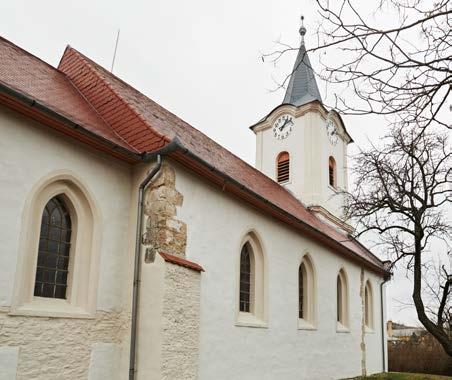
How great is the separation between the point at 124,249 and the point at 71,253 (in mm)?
961

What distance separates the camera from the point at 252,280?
1080 centimetres

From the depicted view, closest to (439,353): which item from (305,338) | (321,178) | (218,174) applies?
(321,178)

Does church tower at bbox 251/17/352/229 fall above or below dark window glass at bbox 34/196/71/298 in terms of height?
above

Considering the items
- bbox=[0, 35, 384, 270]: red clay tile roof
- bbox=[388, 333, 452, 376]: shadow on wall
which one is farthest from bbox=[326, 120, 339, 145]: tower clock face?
bbox=[0, 35, 384, 270]: red clay tile roof

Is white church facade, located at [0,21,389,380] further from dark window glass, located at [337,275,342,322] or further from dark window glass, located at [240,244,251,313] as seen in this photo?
dark window glass, located at [337,275,342,322]

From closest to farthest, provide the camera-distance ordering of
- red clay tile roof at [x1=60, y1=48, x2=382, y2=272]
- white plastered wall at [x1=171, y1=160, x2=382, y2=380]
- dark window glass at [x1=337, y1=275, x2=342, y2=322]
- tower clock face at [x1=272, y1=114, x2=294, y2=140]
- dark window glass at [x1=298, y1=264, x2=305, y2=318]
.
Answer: white plastered wall at [x1=171, y1=160, x2=382, y2=380]
red clay tile roof at [x1=60, y1=48, x2=382, y2=272]
dark window glass at [x1=298, y1=264, x2=305, y2=318]
dark window glass at [x1=337, y1=275, x2=342, y2=322]
tower clock face at [x1=272, y1=114, x2=294, y2=140]

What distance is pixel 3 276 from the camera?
20.0 feet

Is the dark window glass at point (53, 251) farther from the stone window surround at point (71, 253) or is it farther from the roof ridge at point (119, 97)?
the roof ridge at point (119, 97)

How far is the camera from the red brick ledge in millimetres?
7496

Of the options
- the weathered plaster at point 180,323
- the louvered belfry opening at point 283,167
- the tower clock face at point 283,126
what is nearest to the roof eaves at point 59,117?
the weathered plaster at point 180,323

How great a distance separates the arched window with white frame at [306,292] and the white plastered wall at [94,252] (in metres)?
6.41

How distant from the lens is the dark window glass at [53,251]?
682 cm

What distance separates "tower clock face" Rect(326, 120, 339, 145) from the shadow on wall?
412 inches

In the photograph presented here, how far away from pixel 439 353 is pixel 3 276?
2115cm
